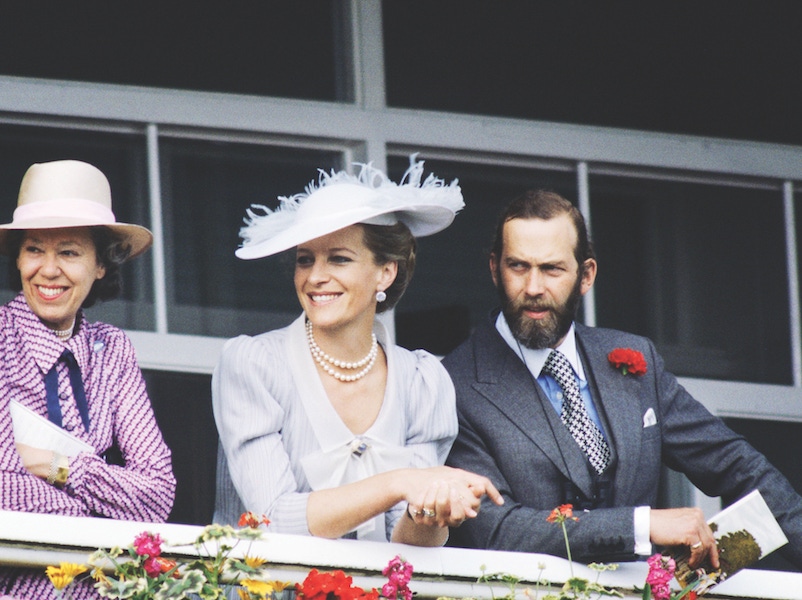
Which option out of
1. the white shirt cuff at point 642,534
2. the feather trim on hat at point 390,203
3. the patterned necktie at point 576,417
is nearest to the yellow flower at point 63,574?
the feather trim on hat at point 390,203

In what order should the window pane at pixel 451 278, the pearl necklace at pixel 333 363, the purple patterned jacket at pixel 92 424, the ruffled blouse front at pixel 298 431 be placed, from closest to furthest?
the purple patterned jacket at pixel 92 424 < the ruffled blouse front at pixel 298 431 < the pearl necklace at pixel 333 363 < the window pane at pixel 451 278

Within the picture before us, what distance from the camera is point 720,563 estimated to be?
4.52m

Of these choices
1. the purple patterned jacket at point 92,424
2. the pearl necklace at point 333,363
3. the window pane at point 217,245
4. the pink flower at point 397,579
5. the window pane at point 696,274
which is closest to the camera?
the pink flower at point 397,579

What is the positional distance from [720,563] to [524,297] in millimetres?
901

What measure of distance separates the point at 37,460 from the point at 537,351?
1.38 metres

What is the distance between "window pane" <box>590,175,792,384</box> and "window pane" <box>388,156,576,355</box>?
42 cm

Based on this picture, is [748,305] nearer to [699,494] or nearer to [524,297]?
[699,494]

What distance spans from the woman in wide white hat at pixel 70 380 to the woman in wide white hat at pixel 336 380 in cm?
22

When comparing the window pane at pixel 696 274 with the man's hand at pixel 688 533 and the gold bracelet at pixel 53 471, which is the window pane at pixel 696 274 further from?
the gold bracelet at pixel 53 471

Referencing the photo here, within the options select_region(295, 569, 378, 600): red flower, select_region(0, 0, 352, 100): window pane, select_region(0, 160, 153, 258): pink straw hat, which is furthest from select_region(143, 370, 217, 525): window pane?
select_region(295, 569, 378, 600): red flower

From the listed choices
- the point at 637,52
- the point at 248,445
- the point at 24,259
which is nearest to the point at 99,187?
the point at 24,259

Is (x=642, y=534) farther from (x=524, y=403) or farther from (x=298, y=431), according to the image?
(x=298, y=431)

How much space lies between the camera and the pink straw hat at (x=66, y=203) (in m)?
4.60

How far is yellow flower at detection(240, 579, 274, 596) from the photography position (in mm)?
3773
